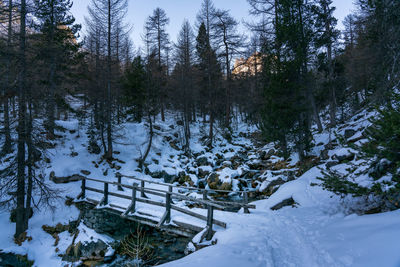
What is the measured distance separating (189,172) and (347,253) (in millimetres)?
14485

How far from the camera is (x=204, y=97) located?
26.0 m

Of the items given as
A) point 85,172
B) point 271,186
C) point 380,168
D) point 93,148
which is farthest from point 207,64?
point 380,168

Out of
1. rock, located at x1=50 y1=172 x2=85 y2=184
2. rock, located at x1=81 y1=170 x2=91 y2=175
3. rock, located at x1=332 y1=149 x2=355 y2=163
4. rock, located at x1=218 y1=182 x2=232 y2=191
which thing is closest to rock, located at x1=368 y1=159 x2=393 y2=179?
rock, located at x1=332 y1=149 x2=355 y2=163

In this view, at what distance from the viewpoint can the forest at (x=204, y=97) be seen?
5.74 metres

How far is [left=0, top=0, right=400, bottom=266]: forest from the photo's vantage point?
18.8 ft

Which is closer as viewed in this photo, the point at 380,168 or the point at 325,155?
the point at 380,168

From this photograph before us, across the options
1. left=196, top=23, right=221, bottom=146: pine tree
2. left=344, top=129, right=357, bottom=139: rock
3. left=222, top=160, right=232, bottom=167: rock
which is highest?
left=196, top=23, right=221, bottom=146: pine tree

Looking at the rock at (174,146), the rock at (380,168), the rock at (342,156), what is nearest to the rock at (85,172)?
the rock at (174,146)

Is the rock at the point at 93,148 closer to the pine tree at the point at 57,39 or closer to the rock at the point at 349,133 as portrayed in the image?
the pine tree at the point at 57,39

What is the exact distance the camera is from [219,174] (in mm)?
16266

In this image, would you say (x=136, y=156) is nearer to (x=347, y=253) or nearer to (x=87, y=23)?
(x=87, y=23)

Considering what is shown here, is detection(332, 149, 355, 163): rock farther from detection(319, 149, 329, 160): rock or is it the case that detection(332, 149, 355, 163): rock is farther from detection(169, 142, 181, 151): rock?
detection(169, 142, 181, 151): rock

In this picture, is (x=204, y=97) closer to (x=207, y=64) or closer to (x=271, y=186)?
(x=207, y=64)

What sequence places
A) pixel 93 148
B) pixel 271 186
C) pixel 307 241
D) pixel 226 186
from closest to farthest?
pixel 307 241 → pixel 271 186 → pixel 226 186 → pixel 93 148
